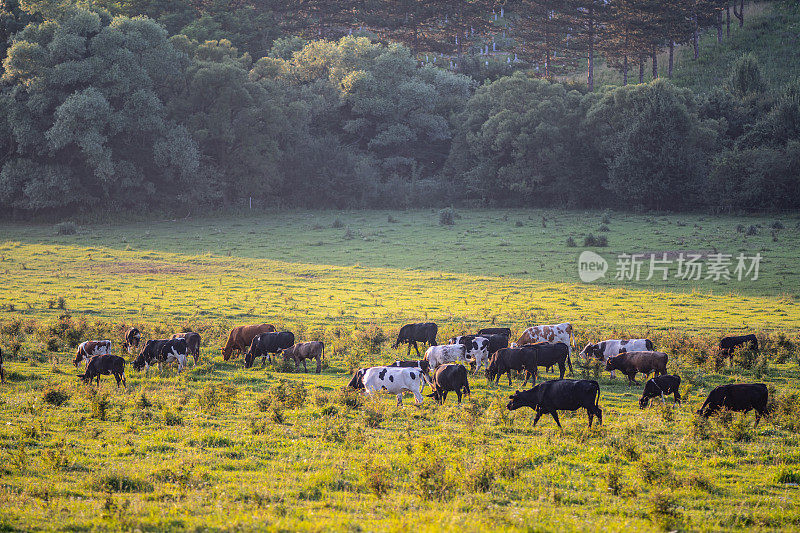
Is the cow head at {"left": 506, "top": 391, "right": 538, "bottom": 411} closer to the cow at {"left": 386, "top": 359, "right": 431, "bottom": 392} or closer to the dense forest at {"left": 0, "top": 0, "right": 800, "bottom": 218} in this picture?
the cow at {"left": 386, "top": 359, "right": 431, "bottom": 392}

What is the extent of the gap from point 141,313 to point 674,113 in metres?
53.8

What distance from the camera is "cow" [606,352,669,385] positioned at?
62.2 feet

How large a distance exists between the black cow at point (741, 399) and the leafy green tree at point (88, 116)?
51.0m

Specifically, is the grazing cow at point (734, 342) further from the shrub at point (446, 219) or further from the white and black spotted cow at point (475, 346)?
the shrub at point (446, 219)

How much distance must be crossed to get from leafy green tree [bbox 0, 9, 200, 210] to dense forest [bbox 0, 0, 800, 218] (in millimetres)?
154

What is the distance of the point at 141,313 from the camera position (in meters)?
29.9

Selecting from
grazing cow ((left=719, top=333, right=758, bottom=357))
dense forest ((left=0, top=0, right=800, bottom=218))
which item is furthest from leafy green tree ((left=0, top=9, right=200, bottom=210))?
grazing cow ((left=719, top=333, right=758, bottom=357))

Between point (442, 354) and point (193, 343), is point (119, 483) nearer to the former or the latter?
point (442, 354)

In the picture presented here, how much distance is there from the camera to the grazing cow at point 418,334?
23.6 meters

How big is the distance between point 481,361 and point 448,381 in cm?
459

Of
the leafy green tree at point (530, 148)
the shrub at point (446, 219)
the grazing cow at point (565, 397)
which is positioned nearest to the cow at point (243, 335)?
the grazing cow at point (565, 397)

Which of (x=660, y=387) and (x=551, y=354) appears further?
(x=551, y=354)

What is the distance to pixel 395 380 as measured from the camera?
17.2m

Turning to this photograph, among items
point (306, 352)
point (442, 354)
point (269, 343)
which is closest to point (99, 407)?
point (306, 352)
